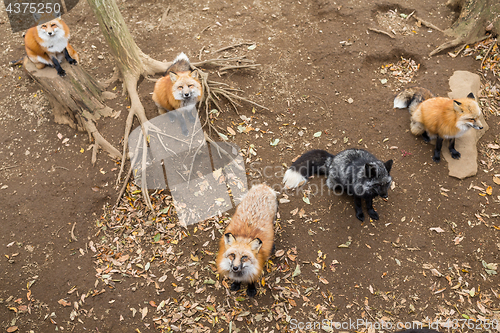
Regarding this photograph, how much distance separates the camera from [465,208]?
5.54 metres

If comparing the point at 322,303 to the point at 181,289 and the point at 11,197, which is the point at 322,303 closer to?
the point at 181,289

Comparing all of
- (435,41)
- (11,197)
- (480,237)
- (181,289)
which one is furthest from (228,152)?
(435,41)

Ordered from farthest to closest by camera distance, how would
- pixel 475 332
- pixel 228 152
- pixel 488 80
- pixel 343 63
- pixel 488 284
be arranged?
pixel 343 63 → pixel 488 80 → pixel 228 152 → pixel 488 284 → pixel 475 332

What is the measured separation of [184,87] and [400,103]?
4.98 m

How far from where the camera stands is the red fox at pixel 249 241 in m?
4.29

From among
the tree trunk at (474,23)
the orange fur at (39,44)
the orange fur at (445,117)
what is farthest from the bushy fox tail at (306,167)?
the orange fur at (39,44)

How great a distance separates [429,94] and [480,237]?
10.8ft

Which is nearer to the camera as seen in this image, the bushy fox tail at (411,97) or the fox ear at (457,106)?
the fox ear at (457,106)

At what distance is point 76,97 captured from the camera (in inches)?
252

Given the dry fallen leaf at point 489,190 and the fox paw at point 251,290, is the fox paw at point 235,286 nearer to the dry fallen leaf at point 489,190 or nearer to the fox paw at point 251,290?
the fox paw at point 251,290

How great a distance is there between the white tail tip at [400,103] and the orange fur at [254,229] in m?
3.92

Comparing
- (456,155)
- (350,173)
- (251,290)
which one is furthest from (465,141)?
(251,290)

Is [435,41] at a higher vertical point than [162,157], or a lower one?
higher

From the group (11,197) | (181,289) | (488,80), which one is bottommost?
(181,289)
